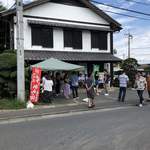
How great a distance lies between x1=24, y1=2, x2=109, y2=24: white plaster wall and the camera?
30375mm

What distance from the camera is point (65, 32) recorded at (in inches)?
1268

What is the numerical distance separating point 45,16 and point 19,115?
15.1m

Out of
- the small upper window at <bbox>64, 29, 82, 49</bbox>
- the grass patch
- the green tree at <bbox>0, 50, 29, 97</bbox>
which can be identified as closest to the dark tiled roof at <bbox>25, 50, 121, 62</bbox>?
the small upper window at <bbox>64, 29, 82, 49</bbox>

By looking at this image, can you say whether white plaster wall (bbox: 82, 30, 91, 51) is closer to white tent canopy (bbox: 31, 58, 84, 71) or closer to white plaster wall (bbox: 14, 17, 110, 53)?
white plaster wall (bbox: 14, 17, 110, 53)

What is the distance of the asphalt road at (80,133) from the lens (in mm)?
10164

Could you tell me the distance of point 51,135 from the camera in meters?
11.7

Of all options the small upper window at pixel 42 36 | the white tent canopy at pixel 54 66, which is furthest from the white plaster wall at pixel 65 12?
the white tent canopy at pixel 54 66

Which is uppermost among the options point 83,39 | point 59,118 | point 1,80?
point 83,39

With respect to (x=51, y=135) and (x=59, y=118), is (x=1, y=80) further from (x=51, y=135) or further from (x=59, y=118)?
(x=51, y=135)

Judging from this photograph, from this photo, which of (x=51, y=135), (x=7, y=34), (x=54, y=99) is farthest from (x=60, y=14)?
(x=51, y=135)

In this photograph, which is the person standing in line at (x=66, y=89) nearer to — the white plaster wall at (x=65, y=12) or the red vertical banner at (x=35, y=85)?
the red vertical banner at (x=35, y=85)

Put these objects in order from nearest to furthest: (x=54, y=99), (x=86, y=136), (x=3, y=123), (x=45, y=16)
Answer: (x=86, y=136) → (x=3, y=123) → (x=54, y=99) → (x=45, y=16)

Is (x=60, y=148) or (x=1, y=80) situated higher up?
(x=1, y=80)

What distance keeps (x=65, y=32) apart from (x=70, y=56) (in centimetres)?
205
